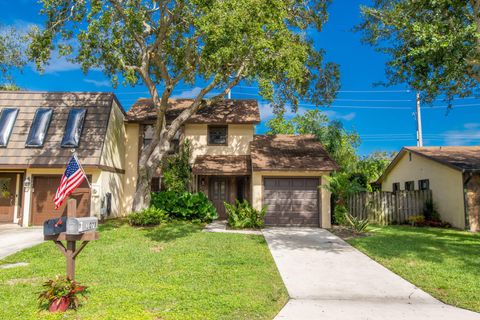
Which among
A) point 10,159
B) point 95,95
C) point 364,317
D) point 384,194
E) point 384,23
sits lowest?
point 364,317

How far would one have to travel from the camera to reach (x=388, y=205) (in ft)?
57.4

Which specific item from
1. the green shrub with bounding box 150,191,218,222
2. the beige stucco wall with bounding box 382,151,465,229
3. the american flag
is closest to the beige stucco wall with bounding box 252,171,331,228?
the green shrub with bounding box 150,191,218,222

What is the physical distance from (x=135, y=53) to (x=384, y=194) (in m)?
14.8

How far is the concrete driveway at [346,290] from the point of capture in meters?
5.38

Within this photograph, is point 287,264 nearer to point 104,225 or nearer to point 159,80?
point 104,225

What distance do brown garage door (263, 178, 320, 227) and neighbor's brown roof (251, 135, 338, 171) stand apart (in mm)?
738

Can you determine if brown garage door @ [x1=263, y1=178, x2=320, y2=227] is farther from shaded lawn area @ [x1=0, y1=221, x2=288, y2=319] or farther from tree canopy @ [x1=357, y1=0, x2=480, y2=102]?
tree canopy @ [x1=357, y1=0, x2=480, y2=102]

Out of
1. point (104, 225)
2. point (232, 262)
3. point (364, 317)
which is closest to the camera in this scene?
point (364, 317)

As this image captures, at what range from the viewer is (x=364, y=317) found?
5219 mm

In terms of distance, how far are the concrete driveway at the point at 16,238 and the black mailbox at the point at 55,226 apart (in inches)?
217

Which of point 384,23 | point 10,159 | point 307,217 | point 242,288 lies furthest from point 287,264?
point 10,159

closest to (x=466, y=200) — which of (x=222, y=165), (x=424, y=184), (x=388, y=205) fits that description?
(x=388, y=205)

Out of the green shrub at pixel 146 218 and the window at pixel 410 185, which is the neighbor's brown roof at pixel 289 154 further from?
the window at pixel 410 185

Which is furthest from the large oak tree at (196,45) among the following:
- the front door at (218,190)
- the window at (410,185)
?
the window at (410,185)
